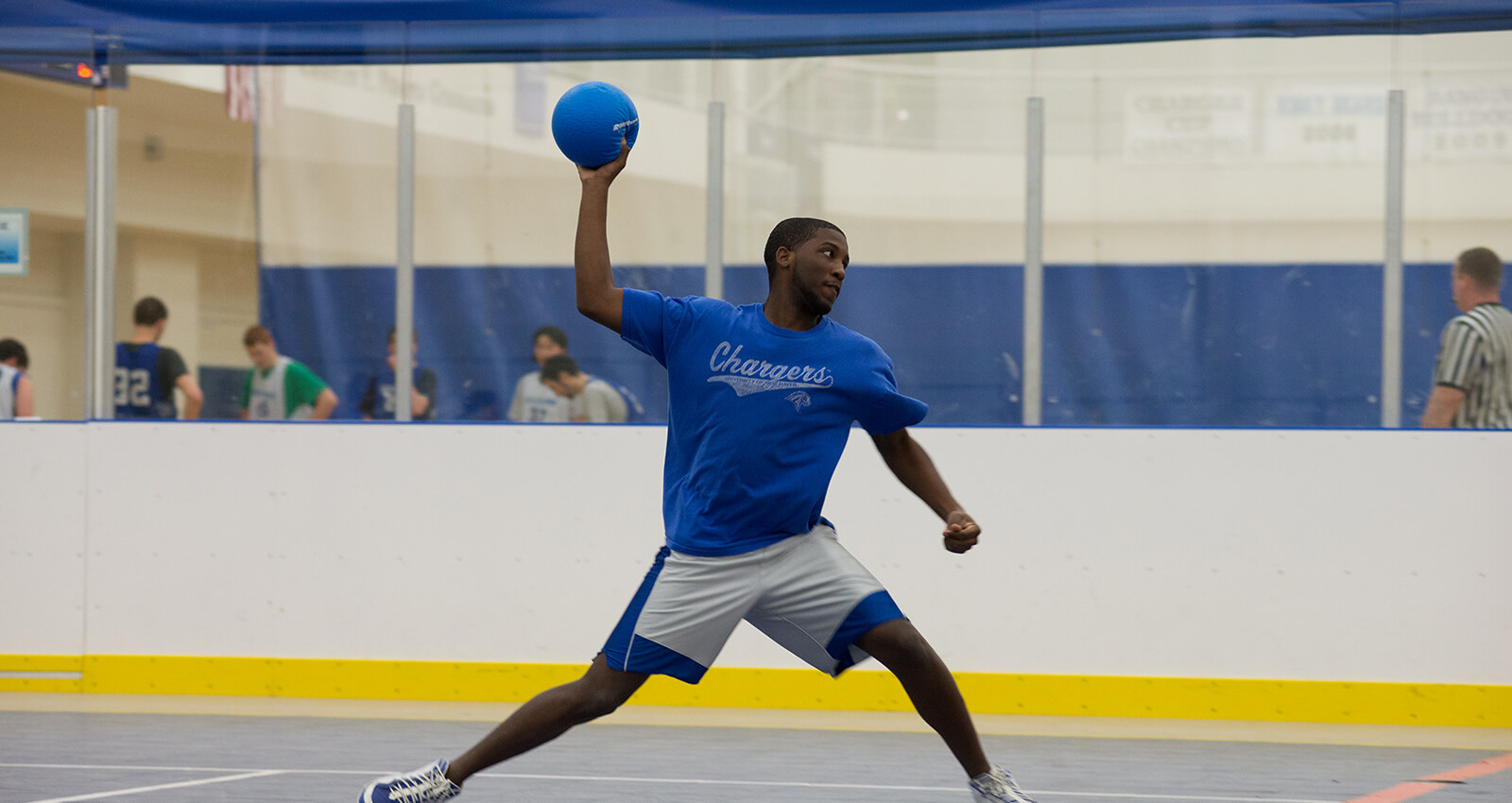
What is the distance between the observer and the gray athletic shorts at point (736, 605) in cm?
405

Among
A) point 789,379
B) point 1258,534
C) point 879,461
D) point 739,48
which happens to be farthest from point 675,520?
point 739,48

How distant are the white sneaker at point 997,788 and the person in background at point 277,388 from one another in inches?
207

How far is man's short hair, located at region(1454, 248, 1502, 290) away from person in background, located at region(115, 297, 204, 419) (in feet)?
21.4

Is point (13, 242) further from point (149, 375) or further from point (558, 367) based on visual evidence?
point (558, 367)

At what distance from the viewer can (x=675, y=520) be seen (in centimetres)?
411

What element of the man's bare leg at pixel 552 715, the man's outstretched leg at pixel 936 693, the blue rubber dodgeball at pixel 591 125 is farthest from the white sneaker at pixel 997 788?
the blue rubber dodgeball at pixel 591 125

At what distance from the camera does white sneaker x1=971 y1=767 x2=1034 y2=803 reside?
4168 mm

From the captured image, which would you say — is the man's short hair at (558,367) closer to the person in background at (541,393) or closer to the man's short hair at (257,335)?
the person in background at (541,393)

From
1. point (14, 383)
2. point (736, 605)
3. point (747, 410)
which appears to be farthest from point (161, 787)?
point (14, 383)

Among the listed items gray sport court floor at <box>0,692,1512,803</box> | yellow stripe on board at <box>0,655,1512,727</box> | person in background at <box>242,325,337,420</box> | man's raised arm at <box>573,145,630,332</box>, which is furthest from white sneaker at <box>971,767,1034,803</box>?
person in background at <box>242,325,337,420</box>

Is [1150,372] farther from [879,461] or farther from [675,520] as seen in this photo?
[675,520]

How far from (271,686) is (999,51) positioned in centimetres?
491

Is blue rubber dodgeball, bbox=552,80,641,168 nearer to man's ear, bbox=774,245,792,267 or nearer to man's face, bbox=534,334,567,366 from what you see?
man's ear, bbox=774,245,792,267

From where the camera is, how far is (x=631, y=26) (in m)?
8.42
